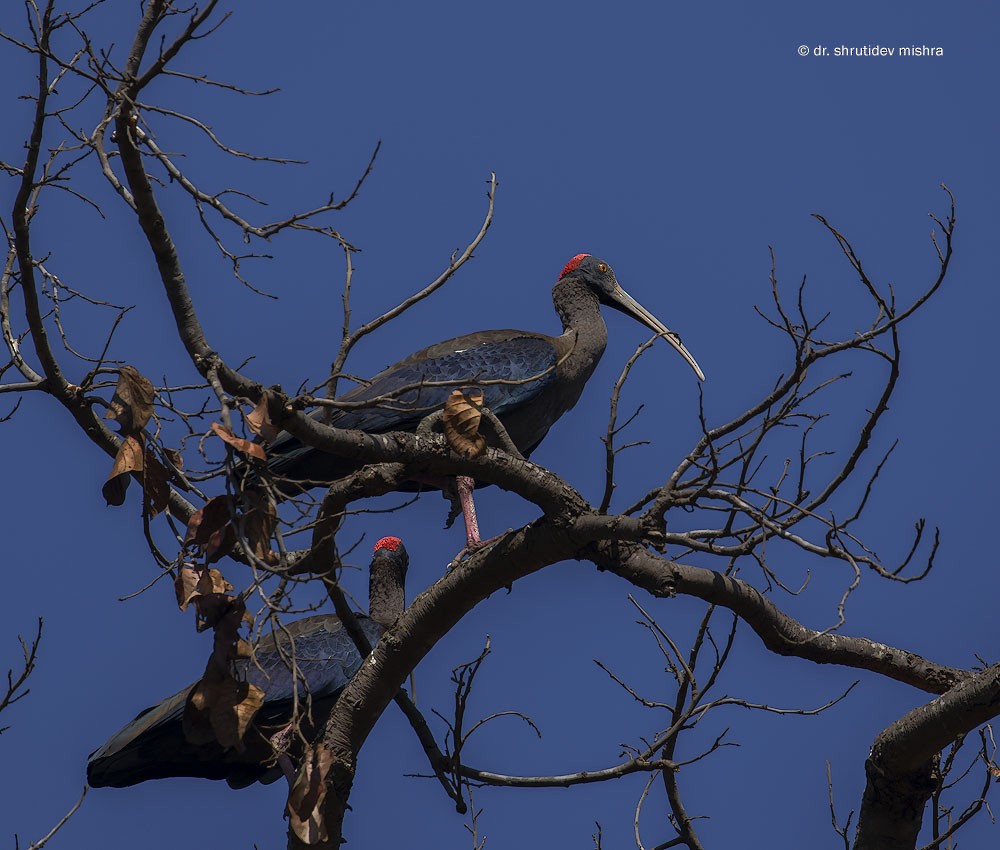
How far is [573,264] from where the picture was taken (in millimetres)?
9359

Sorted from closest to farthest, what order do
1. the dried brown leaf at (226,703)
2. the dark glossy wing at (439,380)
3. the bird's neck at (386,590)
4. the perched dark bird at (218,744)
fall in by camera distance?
the dried brown leaf at (226,703)
the dark glossy wing at (439,380)
the perched dark bird at (218,744)
the bird's neck at (386,590)

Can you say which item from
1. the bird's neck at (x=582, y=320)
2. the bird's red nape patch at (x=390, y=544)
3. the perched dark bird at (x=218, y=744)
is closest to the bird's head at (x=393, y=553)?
the bird's red nape patch at (x=390, y=544)

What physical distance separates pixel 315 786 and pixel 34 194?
2808 millimetres

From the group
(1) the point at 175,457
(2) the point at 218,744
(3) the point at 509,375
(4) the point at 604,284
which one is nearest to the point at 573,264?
(4) the point at 604,284

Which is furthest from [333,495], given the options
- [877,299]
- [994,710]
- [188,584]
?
[994,710]

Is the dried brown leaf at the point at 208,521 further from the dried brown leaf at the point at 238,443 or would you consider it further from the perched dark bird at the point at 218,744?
the perched dark bird at the point at 218,744

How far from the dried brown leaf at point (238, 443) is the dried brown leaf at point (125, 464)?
0.53 m

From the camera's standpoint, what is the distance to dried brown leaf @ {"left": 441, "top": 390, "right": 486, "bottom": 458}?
4816 millimetres

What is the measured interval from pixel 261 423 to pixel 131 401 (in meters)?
0.43

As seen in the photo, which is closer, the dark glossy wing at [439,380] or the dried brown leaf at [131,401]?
the dried brown leaf at [131,401]

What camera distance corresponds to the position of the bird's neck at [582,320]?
8555 mm

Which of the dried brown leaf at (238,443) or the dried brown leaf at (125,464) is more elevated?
the dried brown leaf at (125,464)

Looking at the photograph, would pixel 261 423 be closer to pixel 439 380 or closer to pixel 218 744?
pixel 439 380

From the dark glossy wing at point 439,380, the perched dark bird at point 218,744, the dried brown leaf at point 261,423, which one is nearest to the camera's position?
the dried brown leaf at point 261,423
